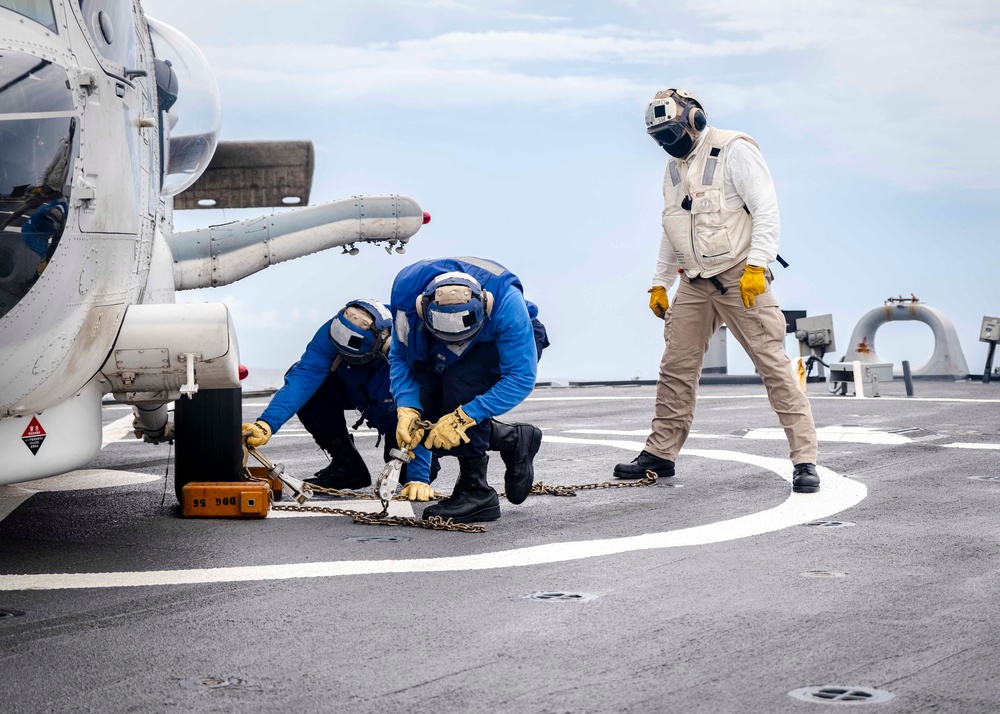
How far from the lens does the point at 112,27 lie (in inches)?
196

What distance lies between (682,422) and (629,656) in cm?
406

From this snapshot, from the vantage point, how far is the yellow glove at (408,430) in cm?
575

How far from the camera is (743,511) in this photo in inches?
239

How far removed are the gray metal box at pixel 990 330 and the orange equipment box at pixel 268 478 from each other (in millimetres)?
12925

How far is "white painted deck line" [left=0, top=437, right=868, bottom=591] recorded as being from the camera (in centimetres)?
459

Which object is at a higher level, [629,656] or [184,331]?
[184,331]

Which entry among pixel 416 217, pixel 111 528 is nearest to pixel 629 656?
pixel 111 528

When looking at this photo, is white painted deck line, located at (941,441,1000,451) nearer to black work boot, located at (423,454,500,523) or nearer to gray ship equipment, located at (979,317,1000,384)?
black work boot, located at (423,454,500,523)

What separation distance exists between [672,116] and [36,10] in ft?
12.1

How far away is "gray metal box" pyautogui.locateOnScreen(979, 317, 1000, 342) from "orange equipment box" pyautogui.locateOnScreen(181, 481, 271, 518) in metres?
13.4

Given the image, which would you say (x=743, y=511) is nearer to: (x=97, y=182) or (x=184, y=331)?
(x=184, y=331)

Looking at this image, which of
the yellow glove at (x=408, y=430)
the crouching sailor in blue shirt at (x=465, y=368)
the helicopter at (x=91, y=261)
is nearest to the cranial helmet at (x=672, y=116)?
the crouching sailor in blue shirt at (x=465, y=368)

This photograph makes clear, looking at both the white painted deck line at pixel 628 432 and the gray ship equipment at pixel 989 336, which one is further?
the gray ship equipment at pixel 989 336

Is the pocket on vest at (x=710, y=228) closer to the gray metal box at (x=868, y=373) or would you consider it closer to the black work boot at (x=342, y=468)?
the black work boot at (x=342, y=468)
